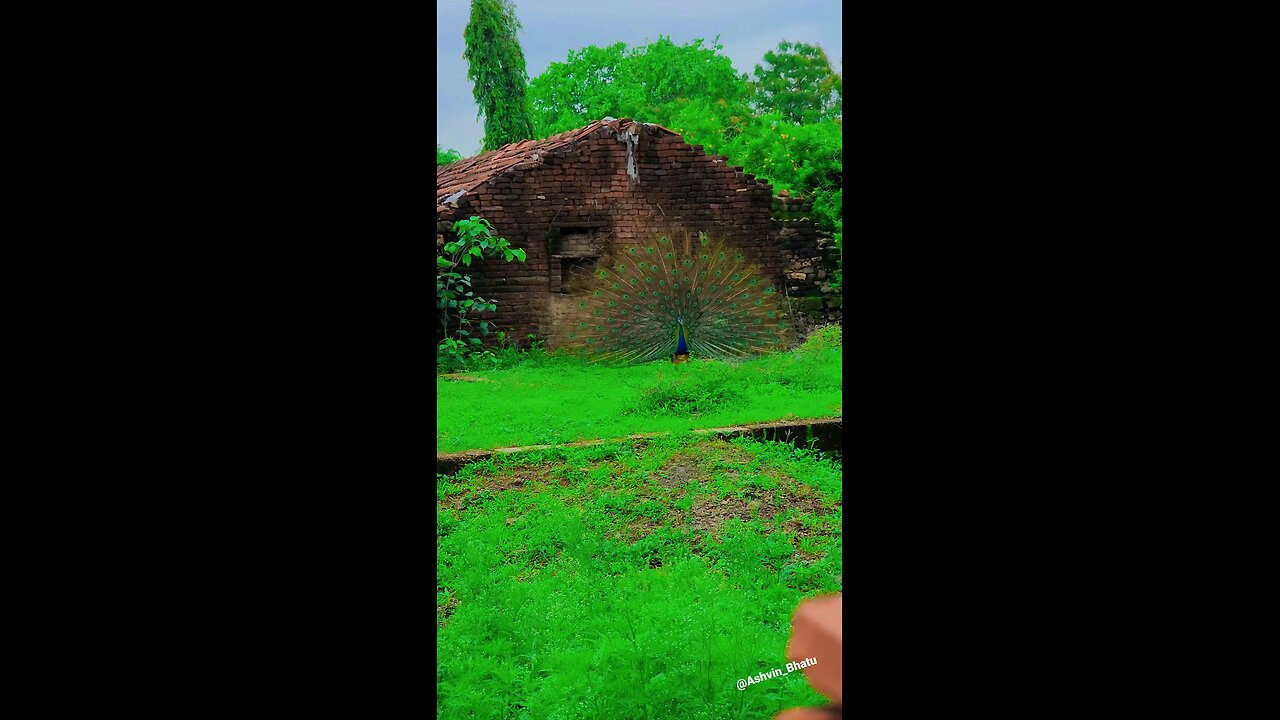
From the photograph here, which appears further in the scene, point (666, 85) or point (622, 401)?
point (666, 85)

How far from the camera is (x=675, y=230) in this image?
929 cm

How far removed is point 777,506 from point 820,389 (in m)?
2.45

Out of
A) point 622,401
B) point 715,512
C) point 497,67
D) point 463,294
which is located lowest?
point 715,512

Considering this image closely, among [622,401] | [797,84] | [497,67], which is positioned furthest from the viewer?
[797,84]

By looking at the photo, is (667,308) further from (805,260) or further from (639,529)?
(639,529)

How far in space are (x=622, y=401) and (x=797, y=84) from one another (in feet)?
40.6

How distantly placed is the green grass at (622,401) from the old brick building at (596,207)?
4.91ft

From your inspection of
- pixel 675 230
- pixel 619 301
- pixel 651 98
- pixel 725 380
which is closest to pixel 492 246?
pixel 619 301

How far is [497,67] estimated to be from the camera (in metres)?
12.2

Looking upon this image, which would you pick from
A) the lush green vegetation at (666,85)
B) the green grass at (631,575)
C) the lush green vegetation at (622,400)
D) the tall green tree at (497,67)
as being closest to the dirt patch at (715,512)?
the green grass at (631,575)

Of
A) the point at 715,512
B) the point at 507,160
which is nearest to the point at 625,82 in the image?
the point at 507,160

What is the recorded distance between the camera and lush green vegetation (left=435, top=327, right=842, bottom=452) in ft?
16.8

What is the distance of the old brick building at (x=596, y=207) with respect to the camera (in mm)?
8656
